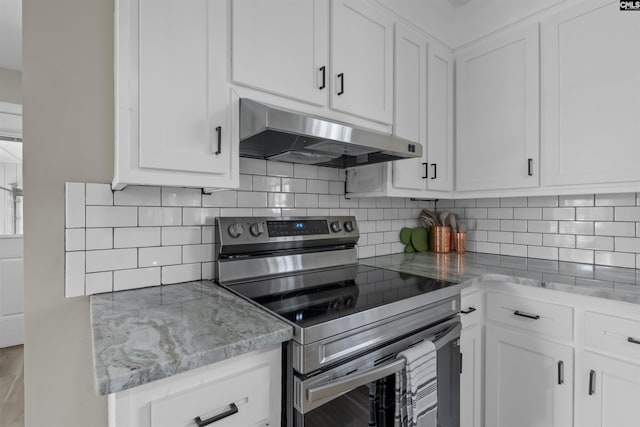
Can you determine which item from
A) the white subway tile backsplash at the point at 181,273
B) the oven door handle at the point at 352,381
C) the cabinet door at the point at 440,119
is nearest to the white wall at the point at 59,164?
the white subway tile backsplash at the point at 181,273

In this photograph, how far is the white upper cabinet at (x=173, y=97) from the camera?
0.97m

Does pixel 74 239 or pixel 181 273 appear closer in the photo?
pixel 74 239

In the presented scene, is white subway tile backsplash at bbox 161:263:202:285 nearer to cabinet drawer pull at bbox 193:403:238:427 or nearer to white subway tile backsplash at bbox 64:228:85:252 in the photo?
white subway tile backsplash at bbox 64:228:85:252

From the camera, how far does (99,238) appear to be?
3.77 feet

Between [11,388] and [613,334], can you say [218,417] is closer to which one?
[613,334]

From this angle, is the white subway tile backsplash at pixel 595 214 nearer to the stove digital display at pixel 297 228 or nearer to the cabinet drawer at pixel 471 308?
the cabinet drawer at pixel 471 308

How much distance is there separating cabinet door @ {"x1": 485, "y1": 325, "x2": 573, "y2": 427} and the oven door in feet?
1.19

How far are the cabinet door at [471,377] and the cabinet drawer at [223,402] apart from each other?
107 centimetres

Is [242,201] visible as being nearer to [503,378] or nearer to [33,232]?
[33,232]

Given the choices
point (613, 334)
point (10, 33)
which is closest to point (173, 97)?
point (613, 334)

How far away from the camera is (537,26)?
1.74m

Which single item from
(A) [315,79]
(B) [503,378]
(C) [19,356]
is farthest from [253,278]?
(C) [19,356]

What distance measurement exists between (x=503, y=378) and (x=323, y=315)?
1.16 meters

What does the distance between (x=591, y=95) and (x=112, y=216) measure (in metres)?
2.27
